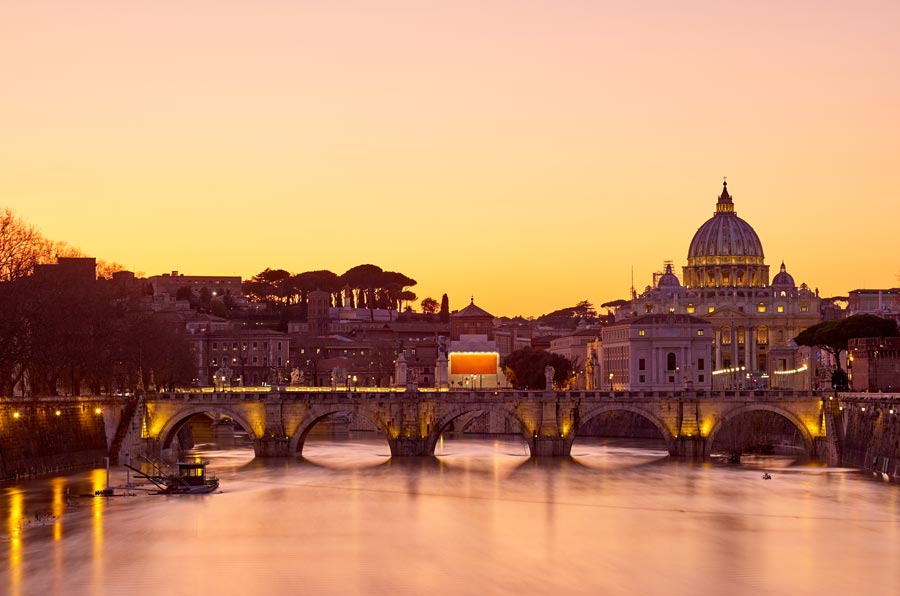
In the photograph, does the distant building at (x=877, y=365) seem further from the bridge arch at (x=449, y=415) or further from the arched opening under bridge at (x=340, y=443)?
the arched opening under bridge at (x=340, y=443)

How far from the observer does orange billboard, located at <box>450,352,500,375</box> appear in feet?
544

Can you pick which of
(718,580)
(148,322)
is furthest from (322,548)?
(148,322)

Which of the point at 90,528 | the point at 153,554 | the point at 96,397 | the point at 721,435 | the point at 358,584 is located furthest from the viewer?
the point at 721,435

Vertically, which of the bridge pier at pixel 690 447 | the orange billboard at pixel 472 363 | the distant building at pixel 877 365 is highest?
the orange billboard at pixel 472 363

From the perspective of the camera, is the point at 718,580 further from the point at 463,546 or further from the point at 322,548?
the point at 322,548

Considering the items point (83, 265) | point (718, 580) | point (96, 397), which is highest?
point (83, 265)

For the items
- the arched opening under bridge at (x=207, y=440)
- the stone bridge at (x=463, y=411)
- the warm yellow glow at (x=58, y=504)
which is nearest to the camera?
the warm yellow glow at (x=58, y=504)

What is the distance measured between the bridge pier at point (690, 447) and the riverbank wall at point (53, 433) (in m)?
36.4

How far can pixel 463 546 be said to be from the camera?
63375 millimetres

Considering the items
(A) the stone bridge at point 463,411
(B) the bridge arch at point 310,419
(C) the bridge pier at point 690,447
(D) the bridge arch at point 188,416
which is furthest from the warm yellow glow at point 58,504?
(C) the bridge pier at point 690,447

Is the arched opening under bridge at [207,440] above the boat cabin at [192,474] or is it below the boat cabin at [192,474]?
above

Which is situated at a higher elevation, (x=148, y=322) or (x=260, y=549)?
(x=148, y=322)

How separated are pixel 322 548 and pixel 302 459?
126 ft

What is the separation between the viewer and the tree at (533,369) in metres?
160
